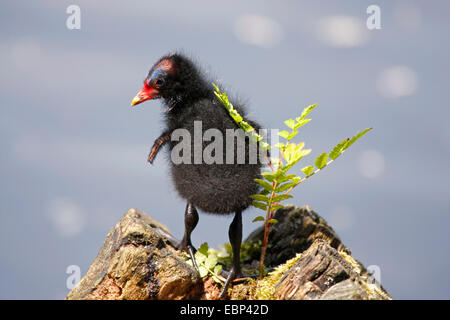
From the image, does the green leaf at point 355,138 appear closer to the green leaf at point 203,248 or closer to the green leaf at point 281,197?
the green leaf at point 281,197

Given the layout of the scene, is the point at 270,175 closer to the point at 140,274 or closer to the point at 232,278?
the point at 232,278

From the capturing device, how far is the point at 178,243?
322 centimetres

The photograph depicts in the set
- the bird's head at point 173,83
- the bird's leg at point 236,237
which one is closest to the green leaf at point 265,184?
the bird's leg at point 236,237

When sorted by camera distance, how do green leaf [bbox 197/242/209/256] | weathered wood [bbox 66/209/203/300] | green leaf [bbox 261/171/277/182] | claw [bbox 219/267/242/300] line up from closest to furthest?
green leaf [bbox 261/171/277/182] → weathered wood [bbox 66/209/203/300] → claw [bbox 219/267/242/300] → green leaf [bbox 197/242/209/256]

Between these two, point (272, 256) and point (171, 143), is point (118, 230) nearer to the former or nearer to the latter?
point (171, 143)

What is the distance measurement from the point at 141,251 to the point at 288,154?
108 centimetres

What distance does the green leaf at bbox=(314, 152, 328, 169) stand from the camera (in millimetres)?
2682

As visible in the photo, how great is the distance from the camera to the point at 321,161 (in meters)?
2.70

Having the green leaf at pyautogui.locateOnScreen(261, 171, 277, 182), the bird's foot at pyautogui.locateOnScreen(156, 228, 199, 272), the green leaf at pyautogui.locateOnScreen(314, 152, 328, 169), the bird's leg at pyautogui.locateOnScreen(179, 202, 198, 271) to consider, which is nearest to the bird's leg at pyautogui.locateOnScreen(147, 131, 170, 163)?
the bird's leg at pyautogui.locateOnScreen(179, 202, 198, 271)

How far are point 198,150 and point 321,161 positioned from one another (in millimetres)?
746

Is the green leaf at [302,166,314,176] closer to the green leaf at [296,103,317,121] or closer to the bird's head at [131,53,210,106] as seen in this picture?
the green leaf at [296,103,317,121]

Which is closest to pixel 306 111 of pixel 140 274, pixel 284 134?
pixel 284 134
